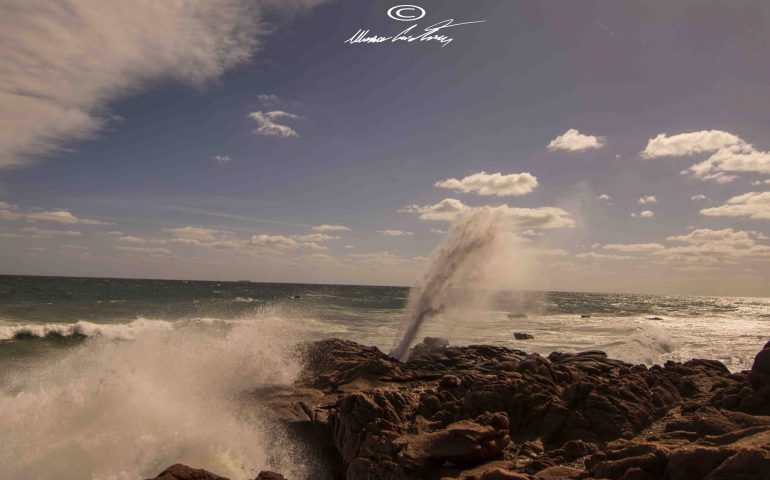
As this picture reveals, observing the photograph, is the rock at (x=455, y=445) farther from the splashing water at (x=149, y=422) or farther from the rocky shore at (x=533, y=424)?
the splashing water at (x=149, y=422)

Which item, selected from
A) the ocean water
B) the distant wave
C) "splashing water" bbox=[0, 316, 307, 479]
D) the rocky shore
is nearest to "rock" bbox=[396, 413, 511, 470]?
the rocky shore

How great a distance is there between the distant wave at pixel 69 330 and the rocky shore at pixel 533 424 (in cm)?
2647

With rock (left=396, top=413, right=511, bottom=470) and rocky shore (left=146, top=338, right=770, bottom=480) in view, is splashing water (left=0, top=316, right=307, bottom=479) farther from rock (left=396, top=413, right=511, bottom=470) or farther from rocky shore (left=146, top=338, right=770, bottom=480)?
rock (left=396, top=413, right=511, bottom=470)

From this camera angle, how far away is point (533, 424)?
11.5m

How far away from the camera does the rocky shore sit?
24.5 ft

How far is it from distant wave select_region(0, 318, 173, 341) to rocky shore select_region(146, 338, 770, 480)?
2647cm

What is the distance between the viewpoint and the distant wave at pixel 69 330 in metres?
32.2

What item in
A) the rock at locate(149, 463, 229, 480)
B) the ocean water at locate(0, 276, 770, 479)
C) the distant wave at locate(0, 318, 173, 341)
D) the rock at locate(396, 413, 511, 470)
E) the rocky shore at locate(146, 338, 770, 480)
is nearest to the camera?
the rocky shore at locate(146, 338, 770, 480)

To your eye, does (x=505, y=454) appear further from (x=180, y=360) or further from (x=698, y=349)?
(x=698, y=349)

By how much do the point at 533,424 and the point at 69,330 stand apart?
36.7m

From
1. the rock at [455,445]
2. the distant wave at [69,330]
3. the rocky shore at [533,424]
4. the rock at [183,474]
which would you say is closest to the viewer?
the rocky shore at [533,424]

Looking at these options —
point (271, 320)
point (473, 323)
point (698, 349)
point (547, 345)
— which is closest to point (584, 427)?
point (271, 320)

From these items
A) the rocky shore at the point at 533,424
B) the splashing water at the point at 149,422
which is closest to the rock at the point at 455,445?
the rocky shore at the point at 533,424

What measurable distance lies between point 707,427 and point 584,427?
2.50 metres
